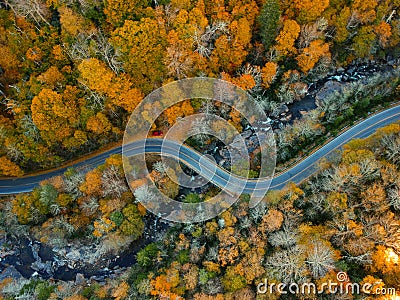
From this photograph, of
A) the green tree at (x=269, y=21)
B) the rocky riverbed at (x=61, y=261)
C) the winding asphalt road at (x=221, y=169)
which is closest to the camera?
the rocky riverbed at (x=61, y=261)

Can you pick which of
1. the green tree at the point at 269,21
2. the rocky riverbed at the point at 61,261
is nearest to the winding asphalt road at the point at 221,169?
the rocky riverbed at the point at 61,261

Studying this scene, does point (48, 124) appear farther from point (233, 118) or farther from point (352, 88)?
point (352, 88)

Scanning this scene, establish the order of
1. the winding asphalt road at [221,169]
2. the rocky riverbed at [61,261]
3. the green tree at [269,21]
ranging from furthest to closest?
the winding asphalt road at [221,169], the green tree at [269,21], the rocky riverbed at [61,261]

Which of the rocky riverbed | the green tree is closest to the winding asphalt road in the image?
the rocky riverbed

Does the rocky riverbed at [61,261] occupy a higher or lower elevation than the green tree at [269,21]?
lower

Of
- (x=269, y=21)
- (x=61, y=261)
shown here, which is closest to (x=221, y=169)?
(x=269, y=21)

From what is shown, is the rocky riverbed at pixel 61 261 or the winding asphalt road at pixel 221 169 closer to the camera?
the rocky riverbed at pixel 61 261

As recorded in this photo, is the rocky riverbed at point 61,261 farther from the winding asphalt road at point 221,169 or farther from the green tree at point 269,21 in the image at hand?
the green tree at point 269,21

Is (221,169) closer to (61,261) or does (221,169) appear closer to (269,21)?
(269,21)

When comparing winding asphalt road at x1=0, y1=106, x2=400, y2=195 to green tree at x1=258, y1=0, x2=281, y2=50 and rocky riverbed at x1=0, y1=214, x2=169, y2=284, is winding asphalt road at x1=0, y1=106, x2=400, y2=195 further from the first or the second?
green tree at x1=258, y1=0, x2=281, y2=50
